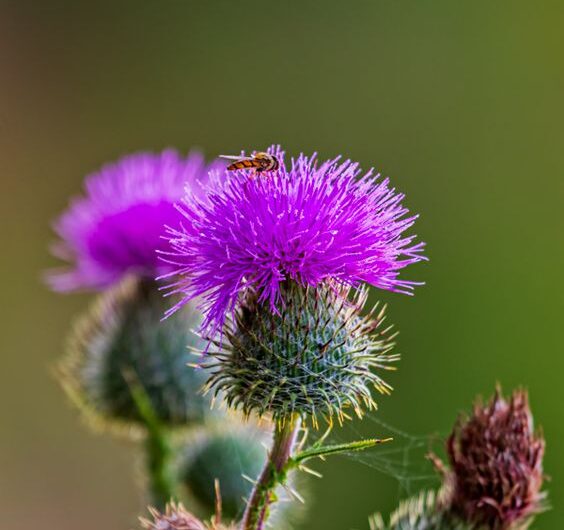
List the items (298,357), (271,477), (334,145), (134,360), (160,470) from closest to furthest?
(271,477) < (298,357) < (160,470) < (134,360) < (334,145)

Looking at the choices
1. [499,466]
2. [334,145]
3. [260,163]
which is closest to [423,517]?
[499,466]

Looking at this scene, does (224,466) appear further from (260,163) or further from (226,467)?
(260,163)

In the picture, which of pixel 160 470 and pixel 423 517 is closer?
pixel 423 517

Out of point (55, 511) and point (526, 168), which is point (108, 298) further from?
point (526, 168)

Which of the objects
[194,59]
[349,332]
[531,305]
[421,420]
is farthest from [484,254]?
[349,332]

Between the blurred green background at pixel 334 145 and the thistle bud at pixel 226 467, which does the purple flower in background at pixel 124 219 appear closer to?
the thistle bud at pixel 226 467
